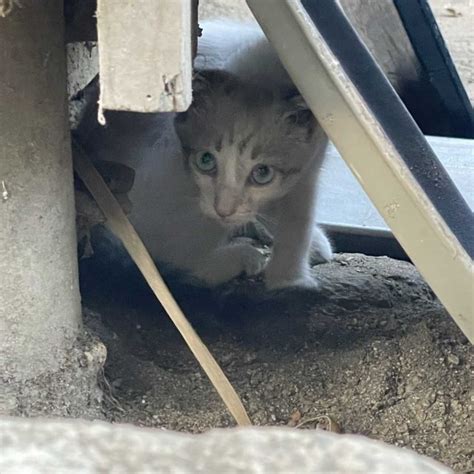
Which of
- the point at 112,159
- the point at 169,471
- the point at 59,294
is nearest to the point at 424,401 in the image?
the point at 59,294

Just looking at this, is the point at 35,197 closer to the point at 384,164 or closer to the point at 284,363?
the point at 384,164

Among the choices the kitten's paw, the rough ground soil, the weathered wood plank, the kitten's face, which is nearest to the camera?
the weathered wood plank

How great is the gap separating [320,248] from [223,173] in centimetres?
71

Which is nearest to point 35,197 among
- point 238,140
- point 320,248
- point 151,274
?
point 151,274

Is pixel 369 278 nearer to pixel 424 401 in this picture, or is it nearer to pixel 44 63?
pixel 424 401

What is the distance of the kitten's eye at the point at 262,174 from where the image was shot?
1920 millimetres

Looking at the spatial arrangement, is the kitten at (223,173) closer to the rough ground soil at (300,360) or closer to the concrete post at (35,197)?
the rough ground soil at (300,360)

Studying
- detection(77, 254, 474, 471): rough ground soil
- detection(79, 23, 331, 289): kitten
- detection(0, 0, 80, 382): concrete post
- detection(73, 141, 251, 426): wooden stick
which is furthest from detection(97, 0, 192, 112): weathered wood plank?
detection(79, 23, 331, 289): kitten

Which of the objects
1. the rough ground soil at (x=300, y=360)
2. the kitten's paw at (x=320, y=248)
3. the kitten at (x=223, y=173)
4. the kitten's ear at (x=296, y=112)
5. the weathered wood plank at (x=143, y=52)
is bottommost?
the kitten's paw at (x=320, y=248)

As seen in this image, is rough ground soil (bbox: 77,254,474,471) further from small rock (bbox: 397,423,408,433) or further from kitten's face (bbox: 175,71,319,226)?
kitten's face (bbox: 175,71,319,226)

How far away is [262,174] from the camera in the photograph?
1.93 metres

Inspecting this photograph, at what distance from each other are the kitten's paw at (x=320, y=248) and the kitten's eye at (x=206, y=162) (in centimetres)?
63

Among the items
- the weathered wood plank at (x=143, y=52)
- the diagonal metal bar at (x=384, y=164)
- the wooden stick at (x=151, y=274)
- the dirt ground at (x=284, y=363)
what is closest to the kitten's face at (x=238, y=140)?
the dirt ground at (x=284, y=363)

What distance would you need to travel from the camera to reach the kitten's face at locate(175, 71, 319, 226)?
1.89 meters
